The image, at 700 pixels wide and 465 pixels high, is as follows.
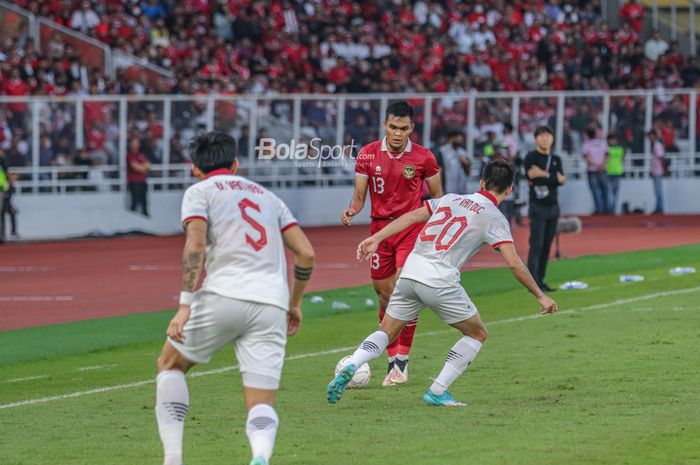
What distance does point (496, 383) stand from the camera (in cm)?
1228

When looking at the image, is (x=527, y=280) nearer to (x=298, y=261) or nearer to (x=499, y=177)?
(x=499, y=177)


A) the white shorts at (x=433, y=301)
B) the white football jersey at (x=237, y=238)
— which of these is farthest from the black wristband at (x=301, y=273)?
the white shorts at (x=433, y=301)

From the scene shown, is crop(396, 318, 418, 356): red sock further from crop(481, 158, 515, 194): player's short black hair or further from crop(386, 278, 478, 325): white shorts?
crop(481, 158, 515, 194): player's short black hair

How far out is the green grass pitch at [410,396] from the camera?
30.8 feet

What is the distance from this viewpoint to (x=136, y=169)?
32625 mm

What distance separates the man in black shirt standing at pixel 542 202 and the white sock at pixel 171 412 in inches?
462

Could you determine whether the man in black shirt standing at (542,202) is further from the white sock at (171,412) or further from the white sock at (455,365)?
the white sock at (171,412)

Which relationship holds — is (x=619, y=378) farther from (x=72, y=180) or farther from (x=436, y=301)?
(x=72, y=180)

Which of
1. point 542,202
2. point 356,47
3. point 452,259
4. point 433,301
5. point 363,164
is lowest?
point 433,301

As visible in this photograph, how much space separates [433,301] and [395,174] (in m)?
1.96

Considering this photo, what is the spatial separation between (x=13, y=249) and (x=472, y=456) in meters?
21.7

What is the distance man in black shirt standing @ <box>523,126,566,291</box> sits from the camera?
1955cm

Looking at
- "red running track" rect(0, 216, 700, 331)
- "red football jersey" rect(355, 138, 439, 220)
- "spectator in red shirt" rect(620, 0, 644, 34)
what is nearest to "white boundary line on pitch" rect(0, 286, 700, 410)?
"red football jersey" rect(355, 138, 439, 220)

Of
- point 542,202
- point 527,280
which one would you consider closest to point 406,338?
point 527,280
